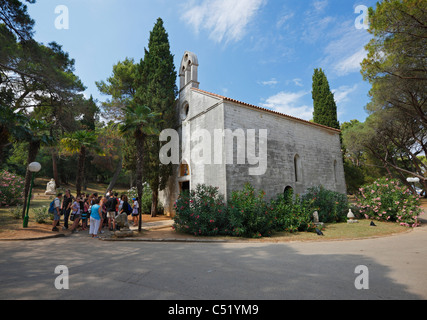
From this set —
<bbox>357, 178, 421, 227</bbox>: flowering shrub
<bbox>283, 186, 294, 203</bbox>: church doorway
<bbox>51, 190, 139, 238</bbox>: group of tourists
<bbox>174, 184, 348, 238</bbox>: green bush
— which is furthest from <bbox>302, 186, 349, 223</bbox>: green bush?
<bbox>51, 190, 139, 238</bbox>: group of tourists

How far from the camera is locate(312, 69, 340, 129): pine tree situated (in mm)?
24938

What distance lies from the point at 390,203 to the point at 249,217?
A: 407 inches

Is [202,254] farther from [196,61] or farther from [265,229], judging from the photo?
[196,61]

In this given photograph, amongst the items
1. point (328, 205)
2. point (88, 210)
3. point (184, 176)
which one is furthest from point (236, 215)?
point (328, 205)

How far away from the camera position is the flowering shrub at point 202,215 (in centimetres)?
1030

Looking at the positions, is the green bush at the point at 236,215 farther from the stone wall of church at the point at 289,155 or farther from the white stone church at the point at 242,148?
the stone wall of church at the point at 289,155

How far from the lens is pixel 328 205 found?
14.6 m

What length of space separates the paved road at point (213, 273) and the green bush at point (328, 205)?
23.5ft

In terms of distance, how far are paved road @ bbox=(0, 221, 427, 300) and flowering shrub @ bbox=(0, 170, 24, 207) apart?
12.7 metres

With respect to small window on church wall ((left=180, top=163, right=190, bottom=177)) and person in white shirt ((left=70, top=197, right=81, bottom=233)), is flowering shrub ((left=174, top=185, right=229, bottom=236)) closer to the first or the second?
small window on church wall ((left=180, top=163, right=190, bottom=177))

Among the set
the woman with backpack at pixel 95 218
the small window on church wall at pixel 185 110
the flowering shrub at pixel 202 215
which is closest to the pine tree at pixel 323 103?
the small window on church wall at pixel 185 110

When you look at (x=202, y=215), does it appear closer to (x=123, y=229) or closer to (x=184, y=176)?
(x=123, y=229)

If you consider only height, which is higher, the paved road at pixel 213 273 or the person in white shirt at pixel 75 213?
the person in white shirt at pixel 75 213

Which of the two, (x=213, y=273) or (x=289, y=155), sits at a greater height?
(x=289, y=155)
